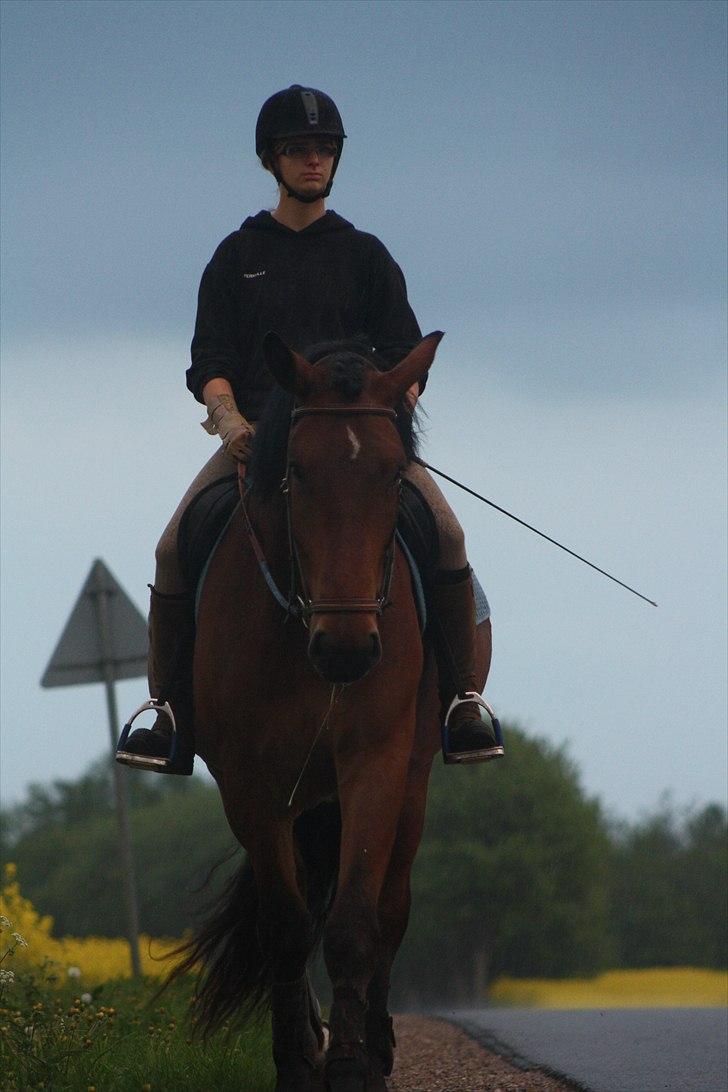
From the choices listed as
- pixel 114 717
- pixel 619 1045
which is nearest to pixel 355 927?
pixel 619 1045

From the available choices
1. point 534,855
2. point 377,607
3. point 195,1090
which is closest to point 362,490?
point 377,607

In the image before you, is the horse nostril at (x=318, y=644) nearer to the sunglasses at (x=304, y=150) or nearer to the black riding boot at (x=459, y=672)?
the black riding boot at (x=459, y=672)

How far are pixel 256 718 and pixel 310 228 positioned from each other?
248cm

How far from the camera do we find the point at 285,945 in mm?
7371

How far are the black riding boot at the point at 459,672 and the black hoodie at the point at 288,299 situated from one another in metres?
1.07

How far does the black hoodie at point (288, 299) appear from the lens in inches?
311

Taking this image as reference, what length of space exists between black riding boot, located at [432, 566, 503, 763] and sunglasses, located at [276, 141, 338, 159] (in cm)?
199

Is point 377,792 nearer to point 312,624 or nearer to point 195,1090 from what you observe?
point 312,624

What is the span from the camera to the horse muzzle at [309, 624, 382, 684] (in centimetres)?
595

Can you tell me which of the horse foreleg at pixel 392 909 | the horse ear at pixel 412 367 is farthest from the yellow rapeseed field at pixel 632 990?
the horse ear at pixel 412 367

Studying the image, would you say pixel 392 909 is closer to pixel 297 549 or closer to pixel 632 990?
pixel 297 549

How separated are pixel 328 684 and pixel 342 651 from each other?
31.9 inches

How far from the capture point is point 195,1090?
7.56 metres

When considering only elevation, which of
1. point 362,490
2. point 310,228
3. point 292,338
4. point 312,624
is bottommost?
point 312,624
